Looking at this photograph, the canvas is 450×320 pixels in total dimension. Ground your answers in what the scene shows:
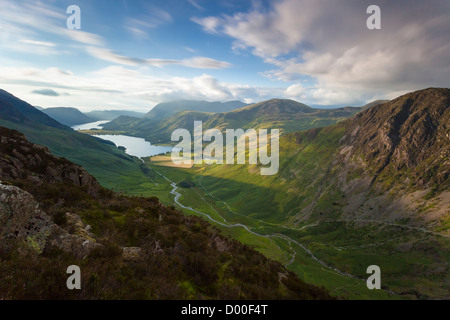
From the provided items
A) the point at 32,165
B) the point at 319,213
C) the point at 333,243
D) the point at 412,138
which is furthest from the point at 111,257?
the point at 412,138

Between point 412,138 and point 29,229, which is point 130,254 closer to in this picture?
point 29,229

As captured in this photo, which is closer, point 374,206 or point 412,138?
point 374,206

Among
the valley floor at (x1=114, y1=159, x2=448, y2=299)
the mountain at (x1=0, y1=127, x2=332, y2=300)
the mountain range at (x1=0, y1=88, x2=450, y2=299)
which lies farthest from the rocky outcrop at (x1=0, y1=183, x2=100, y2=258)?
the valley floor at (x1=114, y1=159, x2=448, y2=299)

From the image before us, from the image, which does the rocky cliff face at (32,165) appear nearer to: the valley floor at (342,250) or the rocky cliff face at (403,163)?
the valley floor at (342,250)

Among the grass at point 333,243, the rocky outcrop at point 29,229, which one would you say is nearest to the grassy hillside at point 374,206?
the grass at point 333,243

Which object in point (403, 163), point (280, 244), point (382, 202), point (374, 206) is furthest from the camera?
point (403, 163)

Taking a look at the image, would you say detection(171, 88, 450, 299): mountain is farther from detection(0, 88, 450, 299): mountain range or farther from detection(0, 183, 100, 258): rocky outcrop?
detection(0, 183, 100, 258): rocky outcrop

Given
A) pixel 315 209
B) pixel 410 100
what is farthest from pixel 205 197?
pixel 410 100
